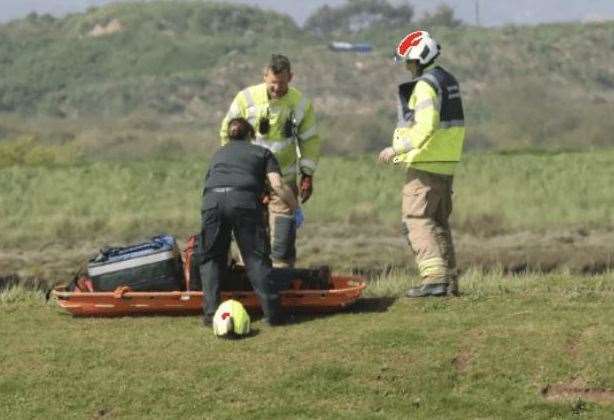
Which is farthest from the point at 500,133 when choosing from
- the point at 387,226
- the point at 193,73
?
the point at 193,73

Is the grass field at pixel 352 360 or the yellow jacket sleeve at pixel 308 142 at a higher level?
the yellow jacket sleeve at pixel 308 142

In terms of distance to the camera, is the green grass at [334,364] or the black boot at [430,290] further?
the black boot at [430,290]

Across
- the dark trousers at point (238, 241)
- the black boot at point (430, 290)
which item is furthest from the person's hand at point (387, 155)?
the black boot at point (430, 290)

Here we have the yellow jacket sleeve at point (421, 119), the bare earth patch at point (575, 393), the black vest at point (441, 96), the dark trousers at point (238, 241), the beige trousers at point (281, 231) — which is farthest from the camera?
the beige trousers at point (281, 231)

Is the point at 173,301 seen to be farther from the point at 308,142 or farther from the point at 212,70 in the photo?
the point at 212,70

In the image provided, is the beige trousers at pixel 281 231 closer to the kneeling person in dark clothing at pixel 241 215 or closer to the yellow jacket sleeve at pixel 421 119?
the kneeling person in dark clothing at pixel 241 215

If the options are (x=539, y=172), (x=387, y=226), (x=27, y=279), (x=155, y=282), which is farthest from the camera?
(x=539, y=172)

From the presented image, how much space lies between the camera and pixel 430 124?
11.3 meters

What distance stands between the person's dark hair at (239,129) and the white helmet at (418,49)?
1292 mm

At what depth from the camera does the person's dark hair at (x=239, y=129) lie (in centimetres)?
1133

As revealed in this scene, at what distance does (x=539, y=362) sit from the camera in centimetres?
1005

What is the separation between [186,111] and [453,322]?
7479 centimetres

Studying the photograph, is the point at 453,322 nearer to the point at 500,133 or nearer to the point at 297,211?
the point at 297,211

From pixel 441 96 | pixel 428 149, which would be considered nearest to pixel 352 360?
pixel 428 149
